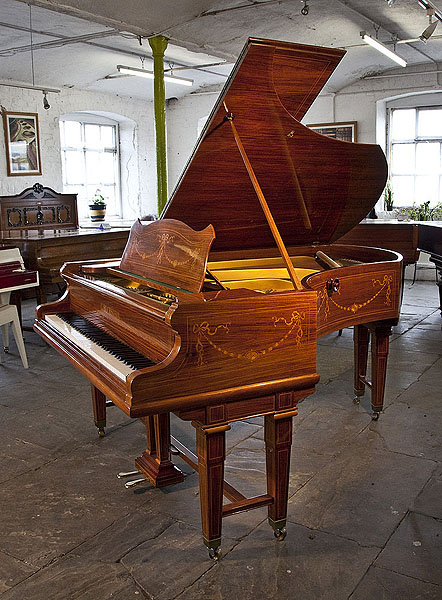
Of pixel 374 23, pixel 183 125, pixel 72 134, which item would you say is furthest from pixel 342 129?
pixel 72 134

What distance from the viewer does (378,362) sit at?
3660 mm

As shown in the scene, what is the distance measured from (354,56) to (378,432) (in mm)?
7255

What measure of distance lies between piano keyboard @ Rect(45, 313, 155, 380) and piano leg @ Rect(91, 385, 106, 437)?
1.66ft

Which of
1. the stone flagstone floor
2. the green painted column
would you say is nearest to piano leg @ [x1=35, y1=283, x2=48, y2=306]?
the stone flagstone floor

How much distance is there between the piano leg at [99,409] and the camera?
3.45 metres

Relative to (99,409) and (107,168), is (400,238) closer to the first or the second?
(99,409)

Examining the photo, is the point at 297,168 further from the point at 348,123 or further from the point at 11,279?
the point at 348,123

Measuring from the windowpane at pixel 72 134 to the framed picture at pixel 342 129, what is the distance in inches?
161

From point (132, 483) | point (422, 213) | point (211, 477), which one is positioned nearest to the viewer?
point (211, 477)

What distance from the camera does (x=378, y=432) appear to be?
357 centimetres

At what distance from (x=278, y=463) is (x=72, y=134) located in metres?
9.72

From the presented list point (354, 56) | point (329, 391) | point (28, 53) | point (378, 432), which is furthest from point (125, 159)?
point (378, 432)

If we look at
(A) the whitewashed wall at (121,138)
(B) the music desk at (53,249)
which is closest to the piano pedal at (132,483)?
(B) the music desk at (53,249)

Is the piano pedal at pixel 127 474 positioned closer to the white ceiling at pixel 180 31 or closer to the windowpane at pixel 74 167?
the white ceiling at pixel 180 31
